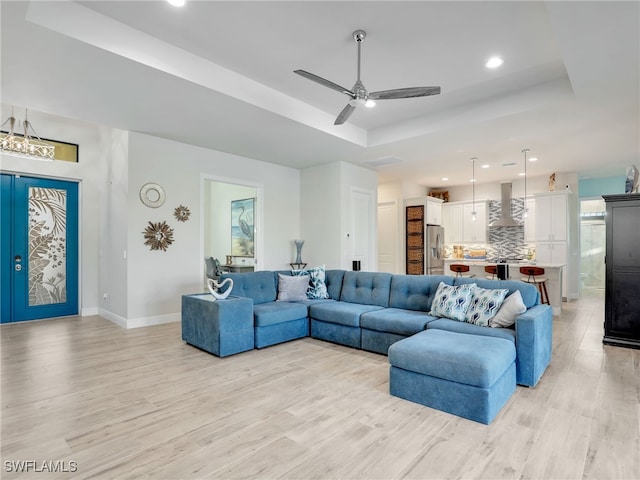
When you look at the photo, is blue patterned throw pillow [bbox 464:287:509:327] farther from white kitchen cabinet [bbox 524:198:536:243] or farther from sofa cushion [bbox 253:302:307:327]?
white kitchen cabinet [bbox 524:198:536:243]

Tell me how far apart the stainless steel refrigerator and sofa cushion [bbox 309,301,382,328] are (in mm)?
4893

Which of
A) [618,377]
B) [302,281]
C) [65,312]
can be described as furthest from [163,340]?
[618,377]

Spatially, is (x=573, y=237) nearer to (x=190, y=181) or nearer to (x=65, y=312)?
(x=190, y=181)

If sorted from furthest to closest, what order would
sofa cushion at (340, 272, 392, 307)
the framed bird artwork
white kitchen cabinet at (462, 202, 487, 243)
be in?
white kitchen cabinet at (462, 202, 487, 243)
the framed bird artwork
sofa cushion at (340, 272, 392, 307)

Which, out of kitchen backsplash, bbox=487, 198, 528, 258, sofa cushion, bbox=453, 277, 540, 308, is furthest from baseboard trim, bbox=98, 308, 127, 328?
kitchen backsplash, bbox=487, 198, 528, 258

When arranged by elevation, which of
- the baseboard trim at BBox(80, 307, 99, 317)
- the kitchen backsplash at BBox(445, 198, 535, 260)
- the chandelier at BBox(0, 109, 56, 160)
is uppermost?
the chandelier at BBox(0, 109, 56, 160)

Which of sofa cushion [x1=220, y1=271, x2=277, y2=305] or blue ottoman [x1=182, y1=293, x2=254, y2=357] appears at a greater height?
sofa cushion [x1=220, y1=271, x2=277, y2=305]

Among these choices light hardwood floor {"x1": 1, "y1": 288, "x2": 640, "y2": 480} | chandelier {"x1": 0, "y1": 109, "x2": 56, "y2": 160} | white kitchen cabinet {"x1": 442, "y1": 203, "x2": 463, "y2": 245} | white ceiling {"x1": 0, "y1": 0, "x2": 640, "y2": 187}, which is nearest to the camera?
light hardwood floor {"x1": 1, "y1": 288, "x2": 640, "y2": 480}

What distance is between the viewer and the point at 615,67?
3.21 meters

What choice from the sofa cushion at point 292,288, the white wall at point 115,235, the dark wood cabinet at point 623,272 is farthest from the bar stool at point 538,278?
the white wall at point 115,235

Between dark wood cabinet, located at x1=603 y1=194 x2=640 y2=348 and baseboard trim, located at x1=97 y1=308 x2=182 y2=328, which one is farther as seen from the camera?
baseboard trim, located at x1=97 y1=308 x2=182 y2=328

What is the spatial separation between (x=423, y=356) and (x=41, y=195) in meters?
6.47

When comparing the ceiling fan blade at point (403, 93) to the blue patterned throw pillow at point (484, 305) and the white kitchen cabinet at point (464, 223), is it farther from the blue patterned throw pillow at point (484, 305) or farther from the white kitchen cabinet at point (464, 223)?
the white kitchen cabinet at point (464, 223)

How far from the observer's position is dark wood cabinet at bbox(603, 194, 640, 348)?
409cm
